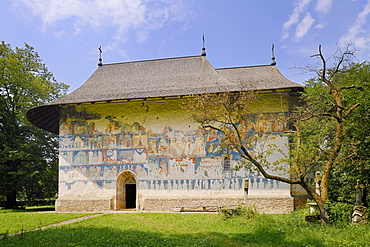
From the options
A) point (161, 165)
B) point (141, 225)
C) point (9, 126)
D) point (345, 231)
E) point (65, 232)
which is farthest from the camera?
point (9, 126)

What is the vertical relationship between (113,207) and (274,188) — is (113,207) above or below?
below

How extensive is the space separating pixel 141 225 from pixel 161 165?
18.0 feet

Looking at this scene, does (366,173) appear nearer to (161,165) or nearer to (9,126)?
(161,165)

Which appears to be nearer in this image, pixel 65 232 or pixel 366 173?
pixel 65 232

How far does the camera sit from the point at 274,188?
13922 millimetres

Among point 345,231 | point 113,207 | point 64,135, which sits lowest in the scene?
point 113,207

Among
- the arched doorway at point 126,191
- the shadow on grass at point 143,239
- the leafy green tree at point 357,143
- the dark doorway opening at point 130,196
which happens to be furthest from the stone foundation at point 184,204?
the shadow on grass at point 143,239

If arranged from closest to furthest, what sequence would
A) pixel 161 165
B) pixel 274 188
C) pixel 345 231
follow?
pixel 345 231
pixel 274 188
pixel 161 165

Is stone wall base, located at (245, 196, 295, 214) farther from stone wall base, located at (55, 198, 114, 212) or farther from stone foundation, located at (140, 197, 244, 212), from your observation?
stone wall base, located at (55, 198, 114, 212)

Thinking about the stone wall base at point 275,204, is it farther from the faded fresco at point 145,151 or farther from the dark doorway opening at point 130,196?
the dark doorway opening at point 130,196

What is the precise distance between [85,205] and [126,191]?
6.65 ft

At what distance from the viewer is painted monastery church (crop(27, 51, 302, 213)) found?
14.2 m

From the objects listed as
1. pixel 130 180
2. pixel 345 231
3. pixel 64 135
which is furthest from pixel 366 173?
pixel 64 135

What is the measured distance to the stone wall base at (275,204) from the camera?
44.6ft
